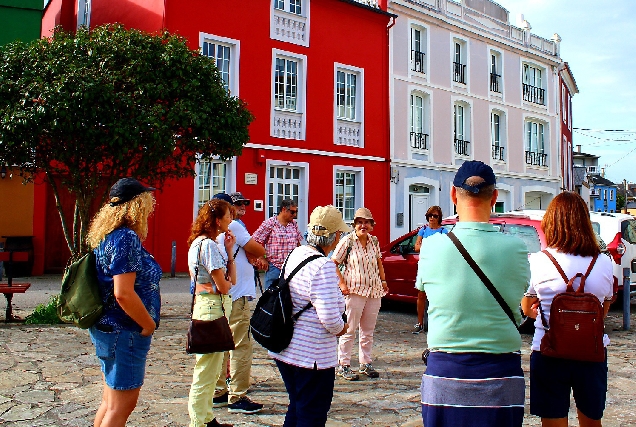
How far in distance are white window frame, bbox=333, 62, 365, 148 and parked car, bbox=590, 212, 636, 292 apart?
964 cm

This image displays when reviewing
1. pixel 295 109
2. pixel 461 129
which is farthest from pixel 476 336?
pixel 461 129

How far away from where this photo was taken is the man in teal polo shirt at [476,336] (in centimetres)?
257

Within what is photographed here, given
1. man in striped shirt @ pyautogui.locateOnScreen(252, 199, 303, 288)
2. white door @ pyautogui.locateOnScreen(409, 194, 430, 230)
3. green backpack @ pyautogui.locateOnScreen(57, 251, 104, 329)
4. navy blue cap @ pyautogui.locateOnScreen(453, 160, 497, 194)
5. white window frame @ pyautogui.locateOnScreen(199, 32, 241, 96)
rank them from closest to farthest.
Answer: navy blue cap @ pyautogui.locateOnScreen(453, 160, 497, 194) → green backpack @ pyautogui.locateOnScreen(57, 251, 104, 329) → man in striped shirt @ pyautogui.locateOnScreen(252, 199, 303, 288) → white window frame @ pyautogui.locateOnScreen(199, 32, 241, 96) → white door @ pyautogui.locateOnScreen(409, 194, 430, 230)

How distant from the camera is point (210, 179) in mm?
16078

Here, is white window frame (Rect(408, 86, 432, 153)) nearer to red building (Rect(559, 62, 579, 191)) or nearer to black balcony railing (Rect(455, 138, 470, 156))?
black balcony railing (Rect(455, 138, 470, 156))

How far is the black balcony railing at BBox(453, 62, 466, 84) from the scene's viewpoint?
901 inches

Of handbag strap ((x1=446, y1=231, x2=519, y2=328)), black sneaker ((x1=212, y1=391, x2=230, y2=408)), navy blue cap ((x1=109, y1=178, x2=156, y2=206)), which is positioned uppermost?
navy blue cap ((x1=109, y1=178, x2=156, y2=206))

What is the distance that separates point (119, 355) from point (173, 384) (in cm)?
254

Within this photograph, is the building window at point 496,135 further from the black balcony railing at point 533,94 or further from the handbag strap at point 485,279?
the handbag strap at point 485,279

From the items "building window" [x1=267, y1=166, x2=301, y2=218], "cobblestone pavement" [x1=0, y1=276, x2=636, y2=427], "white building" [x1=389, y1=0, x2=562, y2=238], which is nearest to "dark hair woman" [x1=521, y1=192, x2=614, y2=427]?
"cobblestone pavement" [x1=0, y1=276, x2=636, y2=427]

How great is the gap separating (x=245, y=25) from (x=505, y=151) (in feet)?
43.8

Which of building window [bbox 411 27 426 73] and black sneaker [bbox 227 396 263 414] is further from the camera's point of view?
building window [bbox 411 27 426 73]

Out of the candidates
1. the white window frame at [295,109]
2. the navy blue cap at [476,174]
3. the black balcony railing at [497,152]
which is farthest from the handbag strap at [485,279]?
the black balcony railing at [497,152]

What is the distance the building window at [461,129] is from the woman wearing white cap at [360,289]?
1716cm
